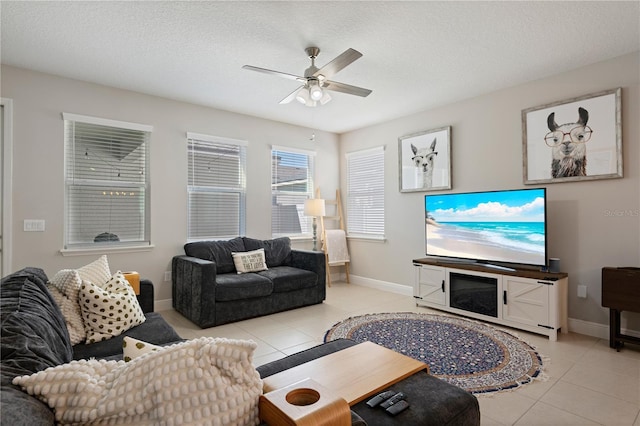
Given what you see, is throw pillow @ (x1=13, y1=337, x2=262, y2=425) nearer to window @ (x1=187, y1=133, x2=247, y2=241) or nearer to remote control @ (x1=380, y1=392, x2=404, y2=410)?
remote control @ (x1=380, y1=392, x2=404, y2=410)

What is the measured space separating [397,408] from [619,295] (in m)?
2.73

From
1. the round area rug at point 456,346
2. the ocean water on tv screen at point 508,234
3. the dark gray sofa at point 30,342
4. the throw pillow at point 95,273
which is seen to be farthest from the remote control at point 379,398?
the ocean water on tv screen at point 508,234

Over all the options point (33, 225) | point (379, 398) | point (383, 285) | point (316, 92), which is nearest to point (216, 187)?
point (33, 225)

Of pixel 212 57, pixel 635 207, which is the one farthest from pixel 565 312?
pixel 212 57

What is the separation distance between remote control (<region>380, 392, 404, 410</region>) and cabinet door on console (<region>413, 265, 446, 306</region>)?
2.84 metres

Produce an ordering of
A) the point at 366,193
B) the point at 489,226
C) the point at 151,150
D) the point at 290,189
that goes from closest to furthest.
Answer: the point at 489,226 < the point at 151,150 < the point at 290,189 < the point at 366,193

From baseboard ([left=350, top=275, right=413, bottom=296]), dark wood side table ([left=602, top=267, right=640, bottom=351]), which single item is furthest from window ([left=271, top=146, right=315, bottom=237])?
dark wood side table ([left=602, top=267, right=640, bottom=351])

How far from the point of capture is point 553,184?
356cm

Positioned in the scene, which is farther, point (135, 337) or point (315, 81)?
point (315, 81)

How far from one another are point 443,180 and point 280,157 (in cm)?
249

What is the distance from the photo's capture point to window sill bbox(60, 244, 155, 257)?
3580 millimetres

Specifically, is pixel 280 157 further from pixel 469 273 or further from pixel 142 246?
pixel 469 273

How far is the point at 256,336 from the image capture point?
3316 mm

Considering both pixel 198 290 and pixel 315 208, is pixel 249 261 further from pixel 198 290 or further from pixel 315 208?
pixel 315 208
